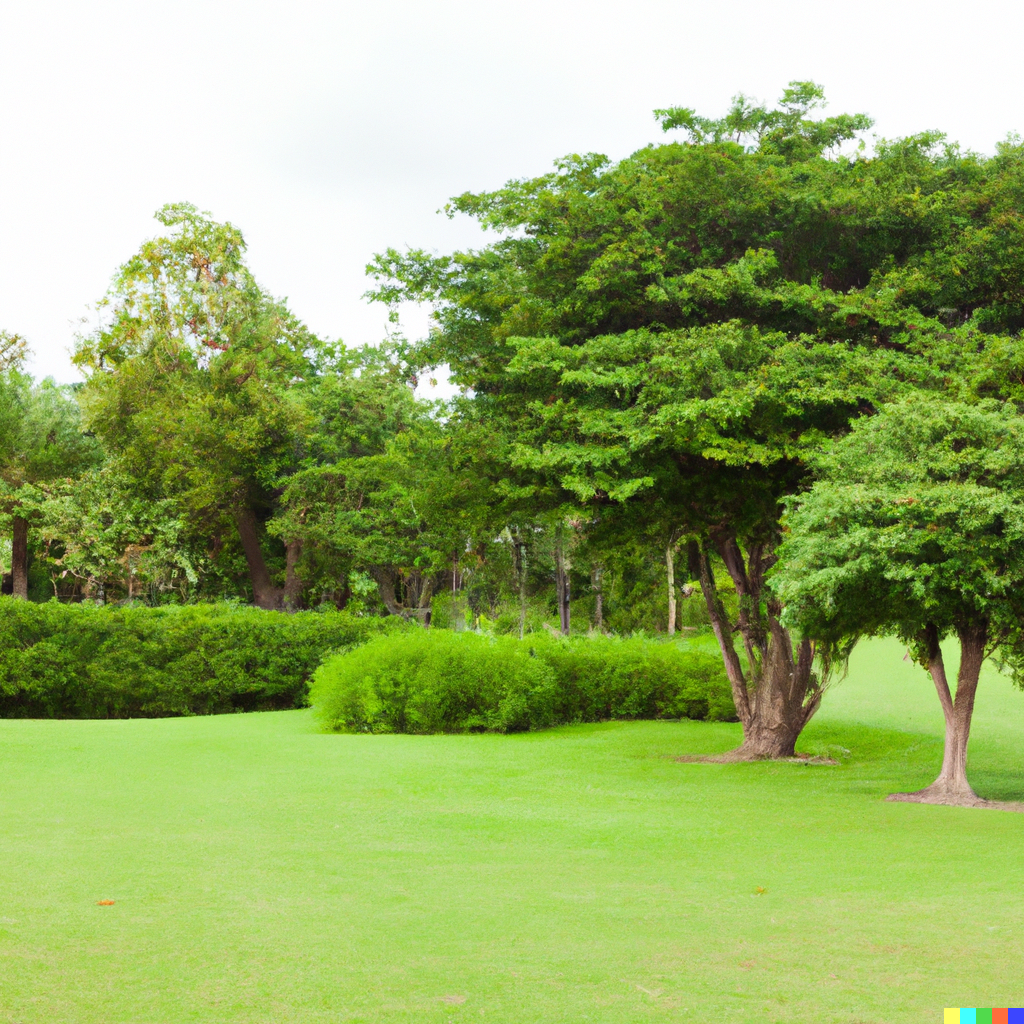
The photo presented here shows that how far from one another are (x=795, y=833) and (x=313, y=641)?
13.1 m

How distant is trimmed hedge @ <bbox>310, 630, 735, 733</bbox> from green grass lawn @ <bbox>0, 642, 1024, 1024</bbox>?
3.66 metres

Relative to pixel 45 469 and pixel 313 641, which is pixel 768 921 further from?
pixel 45 469

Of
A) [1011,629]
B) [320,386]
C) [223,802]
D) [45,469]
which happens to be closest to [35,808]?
[223,802]

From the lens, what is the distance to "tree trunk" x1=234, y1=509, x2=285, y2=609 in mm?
30891

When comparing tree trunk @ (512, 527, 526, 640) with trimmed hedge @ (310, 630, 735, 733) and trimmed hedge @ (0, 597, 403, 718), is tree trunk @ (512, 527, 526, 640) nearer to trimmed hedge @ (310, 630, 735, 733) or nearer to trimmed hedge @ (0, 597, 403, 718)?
trimmed hedge @ (0, 597, 403, 718)

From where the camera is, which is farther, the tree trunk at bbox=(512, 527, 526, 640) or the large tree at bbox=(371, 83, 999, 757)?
the tree trunk at bbox=(512, 527, 526, 640)

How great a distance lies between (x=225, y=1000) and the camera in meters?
3.76

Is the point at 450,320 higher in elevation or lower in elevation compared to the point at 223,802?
higher

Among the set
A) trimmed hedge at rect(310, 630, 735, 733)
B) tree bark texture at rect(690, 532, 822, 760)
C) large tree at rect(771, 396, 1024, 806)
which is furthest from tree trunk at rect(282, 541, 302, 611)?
large tree at rect(771, 396, 1024, 806)

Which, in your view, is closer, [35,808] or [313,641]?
[35,808]

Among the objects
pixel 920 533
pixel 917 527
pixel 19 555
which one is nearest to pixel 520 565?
pixel 19 555

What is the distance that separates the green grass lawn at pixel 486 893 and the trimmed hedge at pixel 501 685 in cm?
366

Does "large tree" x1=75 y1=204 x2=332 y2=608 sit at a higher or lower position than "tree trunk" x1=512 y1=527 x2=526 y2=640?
higher

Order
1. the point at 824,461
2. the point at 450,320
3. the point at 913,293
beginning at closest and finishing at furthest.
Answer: the point at 824,461 → the point at 913,293 → the point at 450,320
